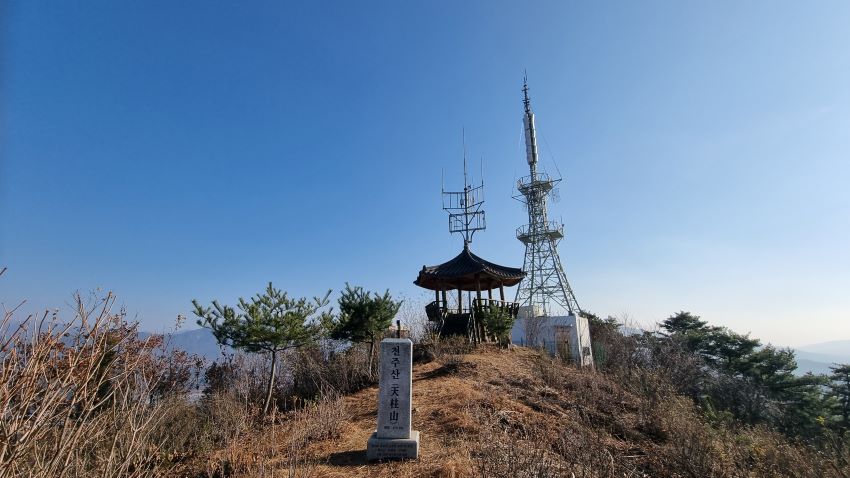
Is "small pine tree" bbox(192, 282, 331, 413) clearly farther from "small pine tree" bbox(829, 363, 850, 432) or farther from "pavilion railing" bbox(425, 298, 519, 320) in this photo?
"small pine tree" bbox(829, 363, 850, 432)

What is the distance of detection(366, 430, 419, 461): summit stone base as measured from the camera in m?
5.39

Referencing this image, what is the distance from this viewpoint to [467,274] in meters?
15.6

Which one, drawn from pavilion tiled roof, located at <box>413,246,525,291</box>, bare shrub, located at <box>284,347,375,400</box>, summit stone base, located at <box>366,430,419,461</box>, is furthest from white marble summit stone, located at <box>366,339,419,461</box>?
pavilion tiled roof, located at <box>413,246,525,291</box>

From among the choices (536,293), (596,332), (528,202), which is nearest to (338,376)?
(596,332)

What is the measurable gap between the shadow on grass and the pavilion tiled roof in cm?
1044

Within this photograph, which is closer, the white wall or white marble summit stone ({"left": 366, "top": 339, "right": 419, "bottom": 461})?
white marble summit stone ({"left": 366, "top": 339, "right": 419, "bottom": 461})

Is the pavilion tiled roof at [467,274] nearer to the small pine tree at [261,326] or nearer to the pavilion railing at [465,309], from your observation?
the pavilion railing at [465,309]

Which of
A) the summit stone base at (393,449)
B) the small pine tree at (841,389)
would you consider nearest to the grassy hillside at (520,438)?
the summit stone base at (393,449)

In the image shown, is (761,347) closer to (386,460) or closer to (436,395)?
(436,395)

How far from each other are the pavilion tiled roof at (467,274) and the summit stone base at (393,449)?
10441mm

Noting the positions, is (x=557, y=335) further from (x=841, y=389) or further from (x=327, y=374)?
(x=841, y=389)

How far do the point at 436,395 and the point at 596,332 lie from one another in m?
19.6

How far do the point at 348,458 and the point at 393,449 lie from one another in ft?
2.14

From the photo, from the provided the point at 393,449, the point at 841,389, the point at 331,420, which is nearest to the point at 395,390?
the point at 393,449
